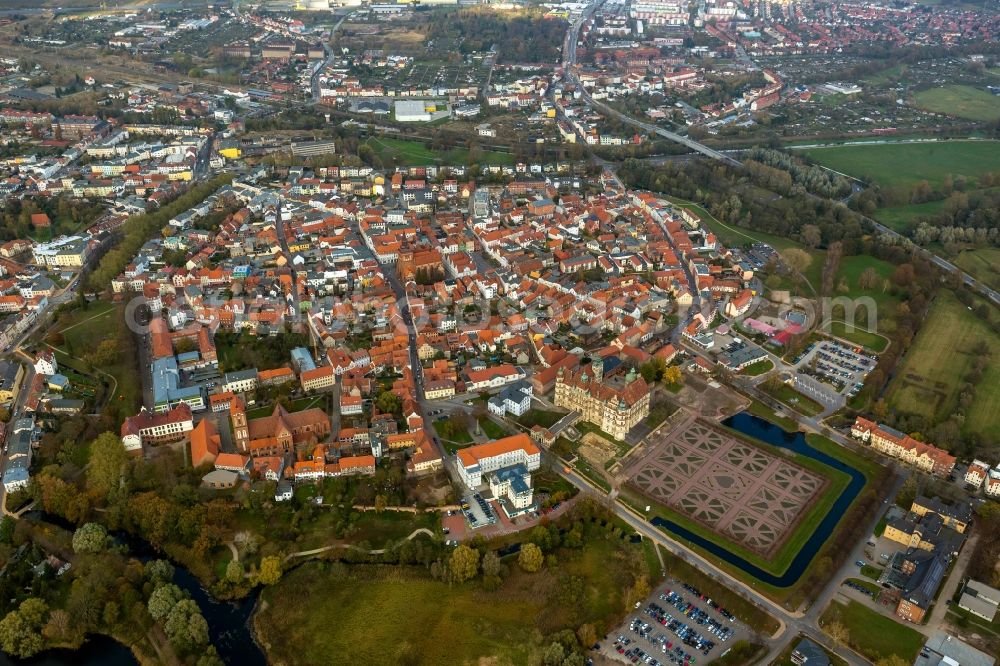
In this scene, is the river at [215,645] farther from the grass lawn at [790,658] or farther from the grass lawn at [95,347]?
the grass lawn at [790,658]

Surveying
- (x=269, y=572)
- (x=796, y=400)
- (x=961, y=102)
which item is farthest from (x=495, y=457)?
(x=961, y=102)

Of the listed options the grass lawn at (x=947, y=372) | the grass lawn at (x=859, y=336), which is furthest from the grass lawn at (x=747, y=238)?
the grass lawn at (x=947, y=372)

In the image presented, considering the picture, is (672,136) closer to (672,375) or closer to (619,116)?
(619,116)

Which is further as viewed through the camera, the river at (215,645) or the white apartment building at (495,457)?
the white apartment building at (495,457)

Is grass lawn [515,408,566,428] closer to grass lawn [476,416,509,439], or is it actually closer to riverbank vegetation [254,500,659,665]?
grass lawn [476,416,509,439]

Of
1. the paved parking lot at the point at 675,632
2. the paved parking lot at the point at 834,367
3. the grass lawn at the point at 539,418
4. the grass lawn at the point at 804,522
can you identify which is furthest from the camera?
the paved parking lot at the point at 834,367

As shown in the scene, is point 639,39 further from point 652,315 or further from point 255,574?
point 255,574

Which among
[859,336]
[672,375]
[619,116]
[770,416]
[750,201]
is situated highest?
[619,116]
